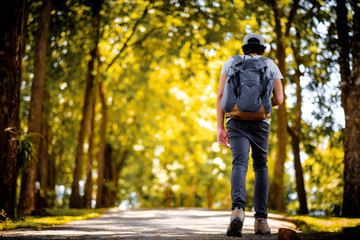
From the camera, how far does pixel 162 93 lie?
22.5 m

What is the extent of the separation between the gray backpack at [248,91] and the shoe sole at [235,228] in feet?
3.57

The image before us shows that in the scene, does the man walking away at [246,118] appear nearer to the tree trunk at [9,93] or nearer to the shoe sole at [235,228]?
the shoe sole at [235,228]

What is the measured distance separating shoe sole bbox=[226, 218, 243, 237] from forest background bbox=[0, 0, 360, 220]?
15.4ft

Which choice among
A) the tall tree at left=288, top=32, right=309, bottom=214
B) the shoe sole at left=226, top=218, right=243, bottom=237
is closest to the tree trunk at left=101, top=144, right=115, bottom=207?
the tall tree at left=288, top=32, right=309, bottom=214

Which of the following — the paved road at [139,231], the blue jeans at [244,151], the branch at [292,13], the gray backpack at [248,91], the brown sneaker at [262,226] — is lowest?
the paved road at [139,231]

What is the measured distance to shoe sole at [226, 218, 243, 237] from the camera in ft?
16.1

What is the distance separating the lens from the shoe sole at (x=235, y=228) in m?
4.90

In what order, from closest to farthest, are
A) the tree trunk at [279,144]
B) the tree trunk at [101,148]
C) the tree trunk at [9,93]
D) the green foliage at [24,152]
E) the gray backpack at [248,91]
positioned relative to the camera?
the gray backpack at [248,91]
the tree trunk at [9,93]
the green foliage at [24,152]
the tree trunk at [279,144]
the tree trunk at [101,148]

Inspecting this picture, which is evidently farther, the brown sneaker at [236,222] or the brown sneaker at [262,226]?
the brown sneaker at [262,226]

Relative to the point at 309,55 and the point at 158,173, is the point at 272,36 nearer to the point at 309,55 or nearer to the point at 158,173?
the point at 309,55

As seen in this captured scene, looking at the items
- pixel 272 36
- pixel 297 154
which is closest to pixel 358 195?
pixel 297 154

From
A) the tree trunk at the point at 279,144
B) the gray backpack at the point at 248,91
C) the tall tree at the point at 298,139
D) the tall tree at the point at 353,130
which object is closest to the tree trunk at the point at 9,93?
the gray backpack at the point at 248,91

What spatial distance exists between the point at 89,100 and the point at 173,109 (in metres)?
7.00

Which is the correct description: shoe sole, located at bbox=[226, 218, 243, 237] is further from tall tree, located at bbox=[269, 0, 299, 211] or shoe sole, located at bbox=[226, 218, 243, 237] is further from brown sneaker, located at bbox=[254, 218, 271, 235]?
tall tree, located at bbox=[269, 0, 299, 211]
